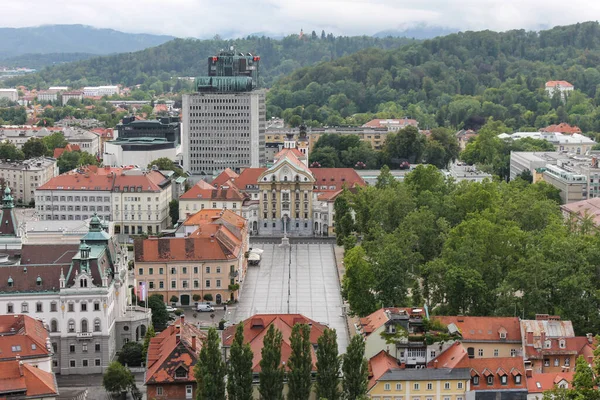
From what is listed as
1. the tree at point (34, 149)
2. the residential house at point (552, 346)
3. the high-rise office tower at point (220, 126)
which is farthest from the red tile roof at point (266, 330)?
the tree at point (34, 149)

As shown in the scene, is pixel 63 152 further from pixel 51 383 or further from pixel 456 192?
pixel 51 383

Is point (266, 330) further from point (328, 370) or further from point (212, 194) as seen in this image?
point (212, 194)

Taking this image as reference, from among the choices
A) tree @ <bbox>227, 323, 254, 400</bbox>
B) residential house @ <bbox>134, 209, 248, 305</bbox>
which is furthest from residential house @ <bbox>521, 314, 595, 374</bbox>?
residential house @ <bbox>134, 209, 248, 305</bbox>

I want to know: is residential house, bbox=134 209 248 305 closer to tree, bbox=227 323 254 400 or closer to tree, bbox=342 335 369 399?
tree, bbox=227 323 254 400

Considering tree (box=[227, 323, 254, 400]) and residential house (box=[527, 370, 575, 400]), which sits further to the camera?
residential house (box=[527, 370, 575, 400])

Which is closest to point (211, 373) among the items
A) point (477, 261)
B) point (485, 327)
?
point (485, 327)

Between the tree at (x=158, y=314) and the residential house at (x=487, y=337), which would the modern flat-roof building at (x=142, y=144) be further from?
the residential house at (x=487, y=337)
